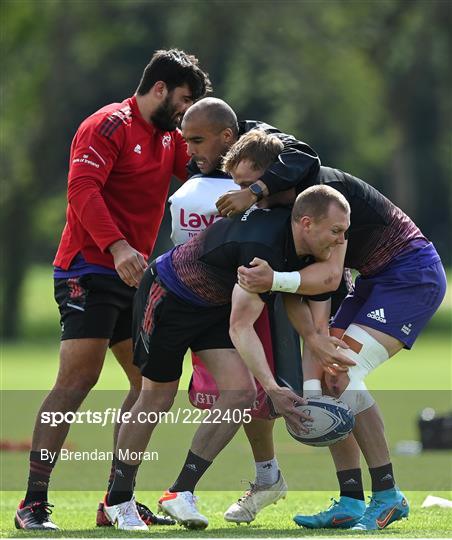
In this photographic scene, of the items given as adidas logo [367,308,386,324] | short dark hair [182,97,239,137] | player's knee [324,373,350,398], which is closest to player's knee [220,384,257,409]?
player's knee [324,373,350,398]

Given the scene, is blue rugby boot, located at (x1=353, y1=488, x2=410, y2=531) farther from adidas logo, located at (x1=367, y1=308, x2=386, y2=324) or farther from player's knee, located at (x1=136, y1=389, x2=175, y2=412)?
player's knee, located at (x1=136, y1=389, x2=175, y2=412)

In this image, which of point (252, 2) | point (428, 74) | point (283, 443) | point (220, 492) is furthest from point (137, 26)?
point (220, 492)

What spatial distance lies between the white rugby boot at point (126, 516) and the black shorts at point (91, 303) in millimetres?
985

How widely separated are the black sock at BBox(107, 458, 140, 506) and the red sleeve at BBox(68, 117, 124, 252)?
1192 millimetres

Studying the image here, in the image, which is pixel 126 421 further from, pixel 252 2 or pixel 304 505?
pixel 252 2

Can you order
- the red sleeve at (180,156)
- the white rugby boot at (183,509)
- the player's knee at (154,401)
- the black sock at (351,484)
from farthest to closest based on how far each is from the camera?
the red sleeve at (180,156)
the black sock at (351,484)
the player's knee at (154,401)
the white rugby boot at (183,509)

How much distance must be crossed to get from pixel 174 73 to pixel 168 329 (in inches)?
66.1

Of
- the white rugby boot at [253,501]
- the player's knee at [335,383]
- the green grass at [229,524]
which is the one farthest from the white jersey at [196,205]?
the green grass at [229,524]

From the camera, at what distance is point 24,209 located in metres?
39.5

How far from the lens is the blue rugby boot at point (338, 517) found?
7277 mm

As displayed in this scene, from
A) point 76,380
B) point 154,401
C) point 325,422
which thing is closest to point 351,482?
point 325,422

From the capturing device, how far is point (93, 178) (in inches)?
303

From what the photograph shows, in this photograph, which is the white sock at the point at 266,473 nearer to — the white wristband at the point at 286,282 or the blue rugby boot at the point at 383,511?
the blue rugby boot at the point at 383,511

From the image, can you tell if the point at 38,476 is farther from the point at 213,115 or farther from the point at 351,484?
the point at 213,115
